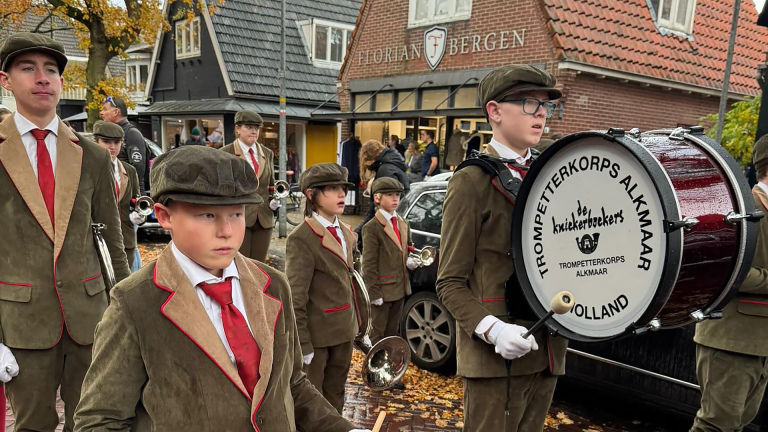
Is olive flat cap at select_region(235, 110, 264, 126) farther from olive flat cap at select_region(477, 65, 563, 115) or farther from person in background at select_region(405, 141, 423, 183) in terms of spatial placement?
person in background at select_region(405, 141, 423, 183)

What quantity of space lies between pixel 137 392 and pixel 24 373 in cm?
147

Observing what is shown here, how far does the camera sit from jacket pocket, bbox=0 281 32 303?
258 centimetres

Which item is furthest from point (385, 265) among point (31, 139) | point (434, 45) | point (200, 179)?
point (434, 45)

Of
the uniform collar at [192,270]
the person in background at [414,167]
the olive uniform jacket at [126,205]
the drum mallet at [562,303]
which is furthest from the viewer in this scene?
the person in background at [414,167]

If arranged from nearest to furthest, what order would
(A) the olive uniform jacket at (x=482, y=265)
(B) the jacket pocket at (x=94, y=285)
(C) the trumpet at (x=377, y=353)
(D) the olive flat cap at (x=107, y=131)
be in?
1. (A) the olive uniform jacket at (x=482, y=265)
2. (B) the jacket pocket at (x=94, y=285)
3. (C) the trumpet at (x=377, y=353)
4. (D) the olive flat cap at (x=107, y=131)

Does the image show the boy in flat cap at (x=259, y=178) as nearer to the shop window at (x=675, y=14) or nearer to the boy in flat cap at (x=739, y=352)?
the boy in flat cap at (x=739, y=352)

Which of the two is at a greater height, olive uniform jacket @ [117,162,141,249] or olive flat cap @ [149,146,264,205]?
olive flat cap @ [149,146,264,205]

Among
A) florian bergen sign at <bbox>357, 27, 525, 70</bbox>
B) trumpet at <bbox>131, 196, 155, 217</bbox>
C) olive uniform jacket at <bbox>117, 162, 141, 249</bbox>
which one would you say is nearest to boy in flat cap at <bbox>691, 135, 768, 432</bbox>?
trumpet at <bbox>131, 196, 155, 217</bbox>

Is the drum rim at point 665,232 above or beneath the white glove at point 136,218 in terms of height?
above

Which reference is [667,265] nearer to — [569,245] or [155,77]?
[569,245]

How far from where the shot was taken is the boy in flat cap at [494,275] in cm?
239

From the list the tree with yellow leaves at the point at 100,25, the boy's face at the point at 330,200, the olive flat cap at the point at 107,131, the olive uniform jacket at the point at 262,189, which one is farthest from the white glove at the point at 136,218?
the tree with yellow leaves at the point at 100,25

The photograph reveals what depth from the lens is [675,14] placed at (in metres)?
12.5

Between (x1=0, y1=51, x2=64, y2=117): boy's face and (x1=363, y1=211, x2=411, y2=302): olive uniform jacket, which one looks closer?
(x1=0, y1=51, x2=64, y2=117): boy's face
